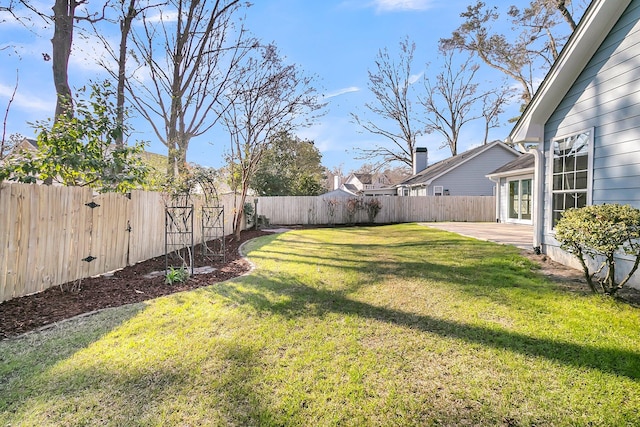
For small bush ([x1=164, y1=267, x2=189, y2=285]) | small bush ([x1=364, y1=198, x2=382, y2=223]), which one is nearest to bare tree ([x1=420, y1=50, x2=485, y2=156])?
small bush ([x1=364, y1=198, x2=382, y2=223])

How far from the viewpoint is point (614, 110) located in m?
4.48

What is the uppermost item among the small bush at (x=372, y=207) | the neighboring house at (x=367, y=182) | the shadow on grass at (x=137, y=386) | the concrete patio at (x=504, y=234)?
the neighboring house at (x=367, y=182)

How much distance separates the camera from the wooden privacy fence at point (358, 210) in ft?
59.4

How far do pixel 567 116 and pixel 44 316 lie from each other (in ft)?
27.4

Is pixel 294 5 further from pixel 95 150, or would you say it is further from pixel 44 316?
pixel 44 316

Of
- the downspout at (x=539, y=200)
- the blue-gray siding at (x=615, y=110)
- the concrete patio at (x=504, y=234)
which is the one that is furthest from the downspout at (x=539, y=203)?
the blue-gray siding at (x=615, y=110)

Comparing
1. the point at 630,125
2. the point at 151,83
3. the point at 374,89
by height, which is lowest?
the point at 630,125

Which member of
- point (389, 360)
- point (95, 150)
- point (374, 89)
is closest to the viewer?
point (389, 360)

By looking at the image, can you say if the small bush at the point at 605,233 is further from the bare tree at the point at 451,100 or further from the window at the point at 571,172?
the bare tree at the point at 451,100

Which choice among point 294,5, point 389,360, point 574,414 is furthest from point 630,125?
point 294,5

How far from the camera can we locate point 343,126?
87.6 feet

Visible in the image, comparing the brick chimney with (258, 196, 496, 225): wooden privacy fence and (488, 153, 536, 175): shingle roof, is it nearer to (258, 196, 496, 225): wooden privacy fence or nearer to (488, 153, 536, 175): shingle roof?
(258, 196, 496, 225): wooden privacy fence

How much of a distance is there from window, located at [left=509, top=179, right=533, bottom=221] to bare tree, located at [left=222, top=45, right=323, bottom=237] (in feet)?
30.5

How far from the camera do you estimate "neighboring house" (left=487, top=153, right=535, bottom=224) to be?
1296 centimetres
